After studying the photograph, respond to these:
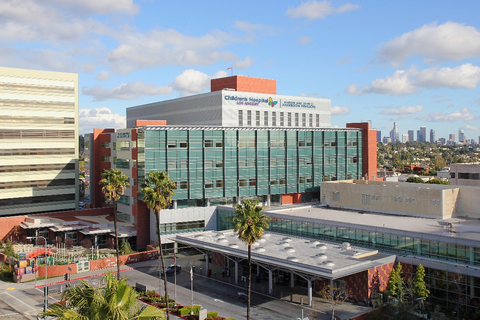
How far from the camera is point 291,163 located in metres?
91.4

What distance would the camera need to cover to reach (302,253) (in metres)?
53.6

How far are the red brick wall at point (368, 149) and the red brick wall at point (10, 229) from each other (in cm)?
7445

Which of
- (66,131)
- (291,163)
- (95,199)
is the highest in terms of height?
(66,131)

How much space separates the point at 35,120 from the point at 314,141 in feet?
202

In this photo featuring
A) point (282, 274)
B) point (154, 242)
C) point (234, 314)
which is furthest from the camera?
point (154, 242)

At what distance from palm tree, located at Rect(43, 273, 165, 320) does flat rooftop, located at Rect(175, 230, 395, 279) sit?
28198mm

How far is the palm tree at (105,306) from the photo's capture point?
19.8 m

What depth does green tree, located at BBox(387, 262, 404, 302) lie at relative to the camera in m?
47.5

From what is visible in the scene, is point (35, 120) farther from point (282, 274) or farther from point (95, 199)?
point (282, 274)

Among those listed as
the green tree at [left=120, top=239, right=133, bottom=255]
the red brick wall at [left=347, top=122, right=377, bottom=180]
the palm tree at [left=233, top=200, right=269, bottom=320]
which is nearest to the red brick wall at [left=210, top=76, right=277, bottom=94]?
the red brick wall at [left=347, top=122, right=377, bottom=180]

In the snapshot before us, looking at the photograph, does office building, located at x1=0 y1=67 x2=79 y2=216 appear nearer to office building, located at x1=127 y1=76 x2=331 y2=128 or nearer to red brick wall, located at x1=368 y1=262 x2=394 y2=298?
office building, located at x1=127 y1=76 x2=331 y2=128

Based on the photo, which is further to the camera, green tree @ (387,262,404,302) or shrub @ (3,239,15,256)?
shrub @ (3,239,15,256)

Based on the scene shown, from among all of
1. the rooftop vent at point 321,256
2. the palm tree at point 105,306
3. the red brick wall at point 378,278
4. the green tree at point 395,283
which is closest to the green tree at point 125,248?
the rooftop vent at point 321,256

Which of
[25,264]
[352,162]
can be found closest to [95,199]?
[25,264]
